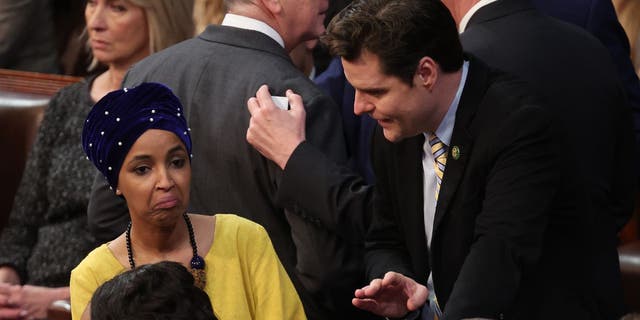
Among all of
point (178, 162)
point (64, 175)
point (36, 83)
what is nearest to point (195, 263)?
point (178, 162)

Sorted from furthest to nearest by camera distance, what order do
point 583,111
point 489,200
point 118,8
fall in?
1. point 118,8
2. point 583,111
3. point 489,200

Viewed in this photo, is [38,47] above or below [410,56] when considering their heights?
below

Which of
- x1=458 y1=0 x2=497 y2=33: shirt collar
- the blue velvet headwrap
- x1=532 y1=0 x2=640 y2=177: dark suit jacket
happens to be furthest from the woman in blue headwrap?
x1=532 y1=0 x2=640 y2=177: dark suit jacket

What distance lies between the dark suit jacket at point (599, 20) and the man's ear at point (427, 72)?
93 centimetres

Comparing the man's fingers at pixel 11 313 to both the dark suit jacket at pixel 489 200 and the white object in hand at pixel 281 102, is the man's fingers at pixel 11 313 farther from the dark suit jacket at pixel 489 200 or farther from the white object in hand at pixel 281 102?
the dark suit jacket at pixel 489 200

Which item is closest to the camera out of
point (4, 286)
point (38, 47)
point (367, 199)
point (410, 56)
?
point (410, 56)

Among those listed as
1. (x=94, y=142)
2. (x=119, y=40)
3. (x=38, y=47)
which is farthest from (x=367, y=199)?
(x=38, y=47)

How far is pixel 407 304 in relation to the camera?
2809 mm

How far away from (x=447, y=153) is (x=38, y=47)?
2.95 meters

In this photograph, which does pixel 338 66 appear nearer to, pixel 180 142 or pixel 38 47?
pixel 180 142

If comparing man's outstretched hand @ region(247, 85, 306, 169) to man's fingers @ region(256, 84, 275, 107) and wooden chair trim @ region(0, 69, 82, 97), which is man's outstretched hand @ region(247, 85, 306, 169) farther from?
wooden chair trim @ region(0, 69, 82, 97)

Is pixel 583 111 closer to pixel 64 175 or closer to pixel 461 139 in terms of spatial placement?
pixel 461 139

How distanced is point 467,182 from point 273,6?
87cm

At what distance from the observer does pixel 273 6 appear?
3410 millimetres
